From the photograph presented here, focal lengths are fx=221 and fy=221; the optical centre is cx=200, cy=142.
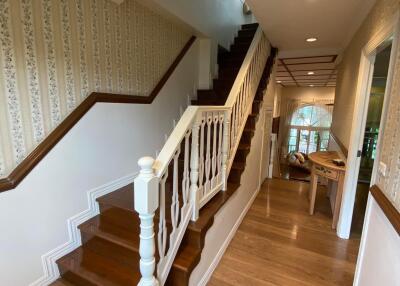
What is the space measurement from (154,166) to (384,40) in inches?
76.4

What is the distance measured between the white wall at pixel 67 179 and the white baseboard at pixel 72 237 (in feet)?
0.08

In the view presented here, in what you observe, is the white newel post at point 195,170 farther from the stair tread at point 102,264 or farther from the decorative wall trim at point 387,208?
the decorative wall trim at point 387,208

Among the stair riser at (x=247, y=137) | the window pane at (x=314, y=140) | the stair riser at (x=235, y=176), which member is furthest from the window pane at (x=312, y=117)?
the stair riser at (x=235, y=176)

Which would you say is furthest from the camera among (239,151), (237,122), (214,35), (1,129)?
(214,35)

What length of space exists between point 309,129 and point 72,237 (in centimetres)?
881

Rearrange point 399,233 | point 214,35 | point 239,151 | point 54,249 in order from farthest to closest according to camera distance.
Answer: point 214,35, point 239,151, point 54,249, point 399,233

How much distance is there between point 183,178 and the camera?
152cm

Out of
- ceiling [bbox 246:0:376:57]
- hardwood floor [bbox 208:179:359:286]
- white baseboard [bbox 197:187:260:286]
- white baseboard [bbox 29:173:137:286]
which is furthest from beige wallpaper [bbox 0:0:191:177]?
hardwood floor [bbox 208:179:359:286]

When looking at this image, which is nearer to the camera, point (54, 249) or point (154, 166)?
point (154, 166)

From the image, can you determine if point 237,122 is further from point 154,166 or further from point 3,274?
point 3,274

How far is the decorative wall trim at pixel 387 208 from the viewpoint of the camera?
3.28ft

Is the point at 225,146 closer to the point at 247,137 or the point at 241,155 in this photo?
the point at 241,155

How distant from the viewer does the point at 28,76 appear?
143 centimetres

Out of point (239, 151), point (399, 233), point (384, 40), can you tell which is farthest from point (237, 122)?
point (399, 233)
